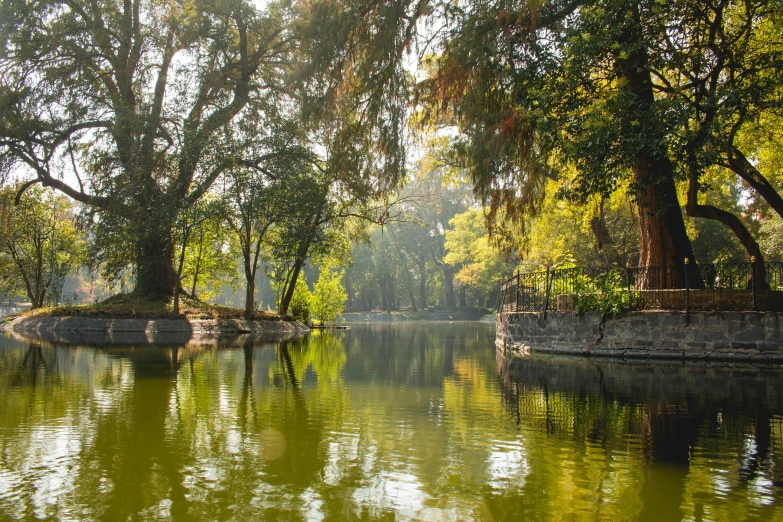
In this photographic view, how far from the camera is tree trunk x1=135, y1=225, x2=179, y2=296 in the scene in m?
24.8

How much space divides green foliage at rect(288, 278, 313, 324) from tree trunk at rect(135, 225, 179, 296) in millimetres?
7304

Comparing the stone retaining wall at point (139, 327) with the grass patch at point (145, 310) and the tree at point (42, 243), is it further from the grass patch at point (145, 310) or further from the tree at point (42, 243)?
the tree at point (42, 243)

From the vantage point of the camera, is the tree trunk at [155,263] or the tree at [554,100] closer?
the tree at [554,100]

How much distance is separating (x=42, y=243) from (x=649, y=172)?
3564 cm

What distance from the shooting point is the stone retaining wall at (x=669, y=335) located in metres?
13.9

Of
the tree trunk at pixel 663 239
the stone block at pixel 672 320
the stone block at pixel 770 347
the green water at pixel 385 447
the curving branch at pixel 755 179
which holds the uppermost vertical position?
the curving branch at pixel 755 179

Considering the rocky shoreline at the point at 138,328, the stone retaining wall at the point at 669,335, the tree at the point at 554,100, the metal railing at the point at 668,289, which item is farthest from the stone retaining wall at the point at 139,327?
the tree at the point at 554,100

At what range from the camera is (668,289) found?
1535cm

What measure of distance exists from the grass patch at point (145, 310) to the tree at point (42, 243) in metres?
7.22

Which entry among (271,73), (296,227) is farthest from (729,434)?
(271,73)

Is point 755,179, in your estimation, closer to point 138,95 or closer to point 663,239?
point 663,239

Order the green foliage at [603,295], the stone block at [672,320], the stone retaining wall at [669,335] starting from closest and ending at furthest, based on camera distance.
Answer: the stone retaining wall at [669,335], the stone block at [672,320], the green foliage at [603,295]

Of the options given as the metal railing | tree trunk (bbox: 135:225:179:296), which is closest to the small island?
tree trunk (bbox: 135:225:179:296)

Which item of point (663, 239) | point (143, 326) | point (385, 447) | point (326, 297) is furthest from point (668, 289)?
point (326, 297)
